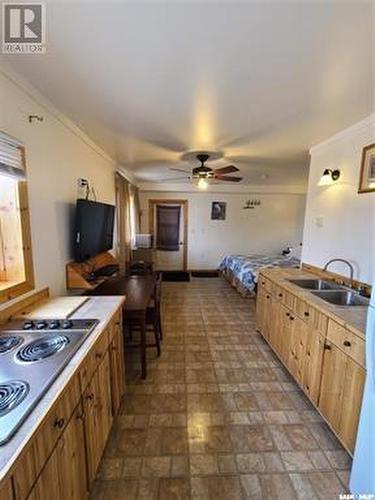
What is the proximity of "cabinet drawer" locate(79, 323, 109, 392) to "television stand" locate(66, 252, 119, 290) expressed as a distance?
3.47 feet

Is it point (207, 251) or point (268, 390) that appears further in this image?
point (207, 251)

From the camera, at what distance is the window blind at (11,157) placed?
62.4 inches

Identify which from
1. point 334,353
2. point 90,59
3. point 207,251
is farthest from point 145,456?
point 207,251

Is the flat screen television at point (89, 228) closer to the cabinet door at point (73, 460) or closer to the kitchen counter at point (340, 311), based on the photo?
the cabinet door at point (73, 460)

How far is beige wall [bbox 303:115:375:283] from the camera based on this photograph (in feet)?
7.91

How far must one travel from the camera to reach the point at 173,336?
11.1 ft

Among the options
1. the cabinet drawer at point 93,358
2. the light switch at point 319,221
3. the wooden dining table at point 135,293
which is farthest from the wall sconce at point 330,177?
the cabinet drawer at point 93,358

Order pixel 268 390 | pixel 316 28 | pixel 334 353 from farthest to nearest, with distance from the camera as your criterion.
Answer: pixel 268 390
pixel 334 353
pixel 316 28

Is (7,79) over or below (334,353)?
over

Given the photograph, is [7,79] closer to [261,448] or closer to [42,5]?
[42,5]

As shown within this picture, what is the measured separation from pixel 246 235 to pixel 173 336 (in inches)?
187

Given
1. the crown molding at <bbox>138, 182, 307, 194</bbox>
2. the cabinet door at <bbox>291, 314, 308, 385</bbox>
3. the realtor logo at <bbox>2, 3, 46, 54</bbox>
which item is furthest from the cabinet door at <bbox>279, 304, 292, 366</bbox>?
the crown molding at <bbox>138, 182, 307, 194</bbox>

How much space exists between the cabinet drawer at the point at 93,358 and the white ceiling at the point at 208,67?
167 centimetres

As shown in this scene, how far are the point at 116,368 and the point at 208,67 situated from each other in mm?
2186
